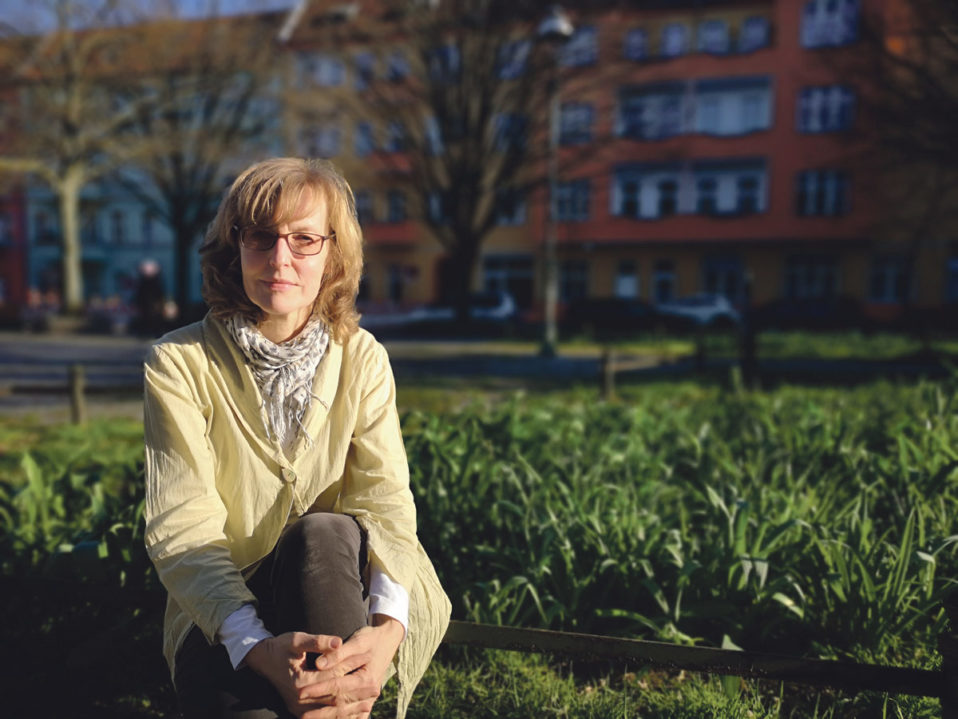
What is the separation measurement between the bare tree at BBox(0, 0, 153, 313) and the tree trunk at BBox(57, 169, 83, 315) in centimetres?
4

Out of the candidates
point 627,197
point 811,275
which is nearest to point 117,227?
point 627,197

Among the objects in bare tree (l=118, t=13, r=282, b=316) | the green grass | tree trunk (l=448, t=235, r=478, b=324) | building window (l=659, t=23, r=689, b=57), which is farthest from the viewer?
building window (l=659, t=23, r=689, b=57)

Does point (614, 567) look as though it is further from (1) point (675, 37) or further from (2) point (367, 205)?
(2) point (367, 205)

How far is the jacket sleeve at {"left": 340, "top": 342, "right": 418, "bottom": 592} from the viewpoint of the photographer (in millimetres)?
2090

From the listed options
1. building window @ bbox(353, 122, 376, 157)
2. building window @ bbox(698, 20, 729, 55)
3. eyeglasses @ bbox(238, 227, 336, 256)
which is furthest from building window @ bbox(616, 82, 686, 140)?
eyeglasses @ bbox(238, 227, 336, 256)

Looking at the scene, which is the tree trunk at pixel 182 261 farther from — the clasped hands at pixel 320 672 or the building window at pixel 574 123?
the clasped hands at pixel 320 672

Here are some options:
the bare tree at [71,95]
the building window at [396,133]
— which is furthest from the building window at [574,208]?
the bare tree at [71,95]

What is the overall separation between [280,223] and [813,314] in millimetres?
28383

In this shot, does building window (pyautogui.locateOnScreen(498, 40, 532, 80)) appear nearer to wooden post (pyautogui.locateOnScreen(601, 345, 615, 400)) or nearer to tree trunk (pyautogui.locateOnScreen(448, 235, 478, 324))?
tree trunk (pyautogui.locateOnScreen(448, 235, 478, 324))

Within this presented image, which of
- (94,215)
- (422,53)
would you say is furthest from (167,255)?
(422,53)

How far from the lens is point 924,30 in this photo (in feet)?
33.5

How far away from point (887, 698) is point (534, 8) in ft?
67.8

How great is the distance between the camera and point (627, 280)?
38.4 m

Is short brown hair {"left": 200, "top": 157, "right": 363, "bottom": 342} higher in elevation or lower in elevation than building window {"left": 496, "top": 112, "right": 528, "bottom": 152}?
lower
